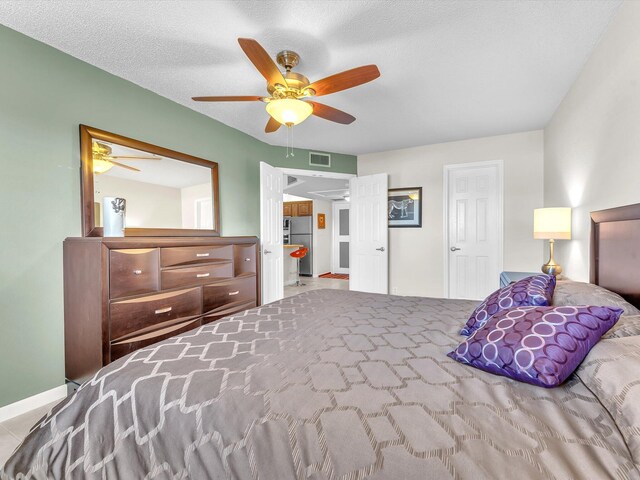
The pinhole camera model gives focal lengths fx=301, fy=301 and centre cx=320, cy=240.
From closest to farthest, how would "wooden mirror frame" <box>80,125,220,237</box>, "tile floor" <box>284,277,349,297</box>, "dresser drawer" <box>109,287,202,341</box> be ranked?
"dresser drawer" <box>109,287,202,341</box>, "wooden mirror frame" <box>80,125,220,237</box>, "tile floor" <box>284,277,349,297</box>

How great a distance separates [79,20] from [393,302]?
8.86 ft

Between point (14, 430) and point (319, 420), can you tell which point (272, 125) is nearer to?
point (319, 420)

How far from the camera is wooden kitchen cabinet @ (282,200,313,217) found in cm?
802

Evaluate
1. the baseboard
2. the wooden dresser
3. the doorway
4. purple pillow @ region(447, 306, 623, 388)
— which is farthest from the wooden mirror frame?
purple pillow @ region(447, 306, 623, 388)

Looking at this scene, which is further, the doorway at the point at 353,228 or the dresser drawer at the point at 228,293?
the doorway at the point at 353,228

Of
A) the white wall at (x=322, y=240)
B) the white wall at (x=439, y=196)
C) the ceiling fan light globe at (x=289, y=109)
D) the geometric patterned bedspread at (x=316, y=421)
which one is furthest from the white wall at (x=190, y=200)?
the white wall at (x=322, y=240)

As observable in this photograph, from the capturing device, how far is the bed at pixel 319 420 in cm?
67

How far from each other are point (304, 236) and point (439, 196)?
4341 millimetres

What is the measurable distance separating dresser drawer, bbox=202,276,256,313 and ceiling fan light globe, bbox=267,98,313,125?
5.24 ft

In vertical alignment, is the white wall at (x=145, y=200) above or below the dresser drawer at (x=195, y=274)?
above

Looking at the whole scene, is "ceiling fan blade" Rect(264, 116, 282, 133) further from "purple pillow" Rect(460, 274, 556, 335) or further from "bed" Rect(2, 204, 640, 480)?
"purple pillow" Rect(460, 274, 556, 335)

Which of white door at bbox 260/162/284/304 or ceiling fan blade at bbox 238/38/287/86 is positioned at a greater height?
ceiling fan blade at bbox 238/38/287/86

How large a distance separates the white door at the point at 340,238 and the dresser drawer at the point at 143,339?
244 inches

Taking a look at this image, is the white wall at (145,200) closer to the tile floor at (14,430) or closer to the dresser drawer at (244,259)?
the dresser drawer at (244,259)
